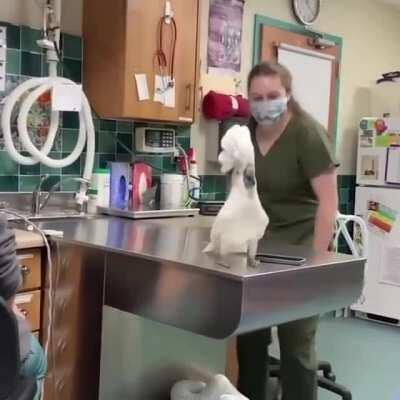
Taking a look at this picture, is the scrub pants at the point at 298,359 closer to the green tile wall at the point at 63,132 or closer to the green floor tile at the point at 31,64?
the green tile wall at the point at 63,132

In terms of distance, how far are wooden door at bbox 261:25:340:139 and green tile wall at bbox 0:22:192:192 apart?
1.09 meters

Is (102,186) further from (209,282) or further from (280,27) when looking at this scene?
(280,27)

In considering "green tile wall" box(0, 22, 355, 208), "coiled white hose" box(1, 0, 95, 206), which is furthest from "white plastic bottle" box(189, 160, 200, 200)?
"coiled white hose" box(1, 0, 95, 206)

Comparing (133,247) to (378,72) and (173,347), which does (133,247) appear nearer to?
(173,347)

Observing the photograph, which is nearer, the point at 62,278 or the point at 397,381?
the point at 62,278

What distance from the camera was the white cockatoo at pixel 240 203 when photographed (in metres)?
1.74

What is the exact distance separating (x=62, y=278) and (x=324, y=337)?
2.28 meters

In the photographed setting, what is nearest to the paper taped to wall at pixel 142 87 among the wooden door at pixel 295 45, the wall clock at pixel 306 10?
the wooden door at pixel 295 45

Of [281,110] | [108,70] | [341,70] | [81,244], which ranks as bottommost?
[81,244]

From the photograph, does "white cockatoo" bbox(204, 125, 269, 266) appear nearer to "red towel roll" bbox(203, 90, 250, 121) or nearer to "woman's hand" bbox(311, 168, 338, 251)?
"woman's hand" bbox(311, 168, 338, 251)

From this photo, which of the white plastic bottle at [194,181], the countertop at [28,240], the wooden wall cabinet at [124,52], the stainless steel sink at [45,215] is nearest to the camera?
the countertop at [28,240]

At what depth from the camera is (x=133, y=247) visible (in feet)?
6.23

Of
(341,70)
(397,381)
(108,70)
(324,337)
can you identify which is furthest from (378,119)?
(108,70)

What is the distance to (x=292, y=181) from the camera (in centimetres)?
222
